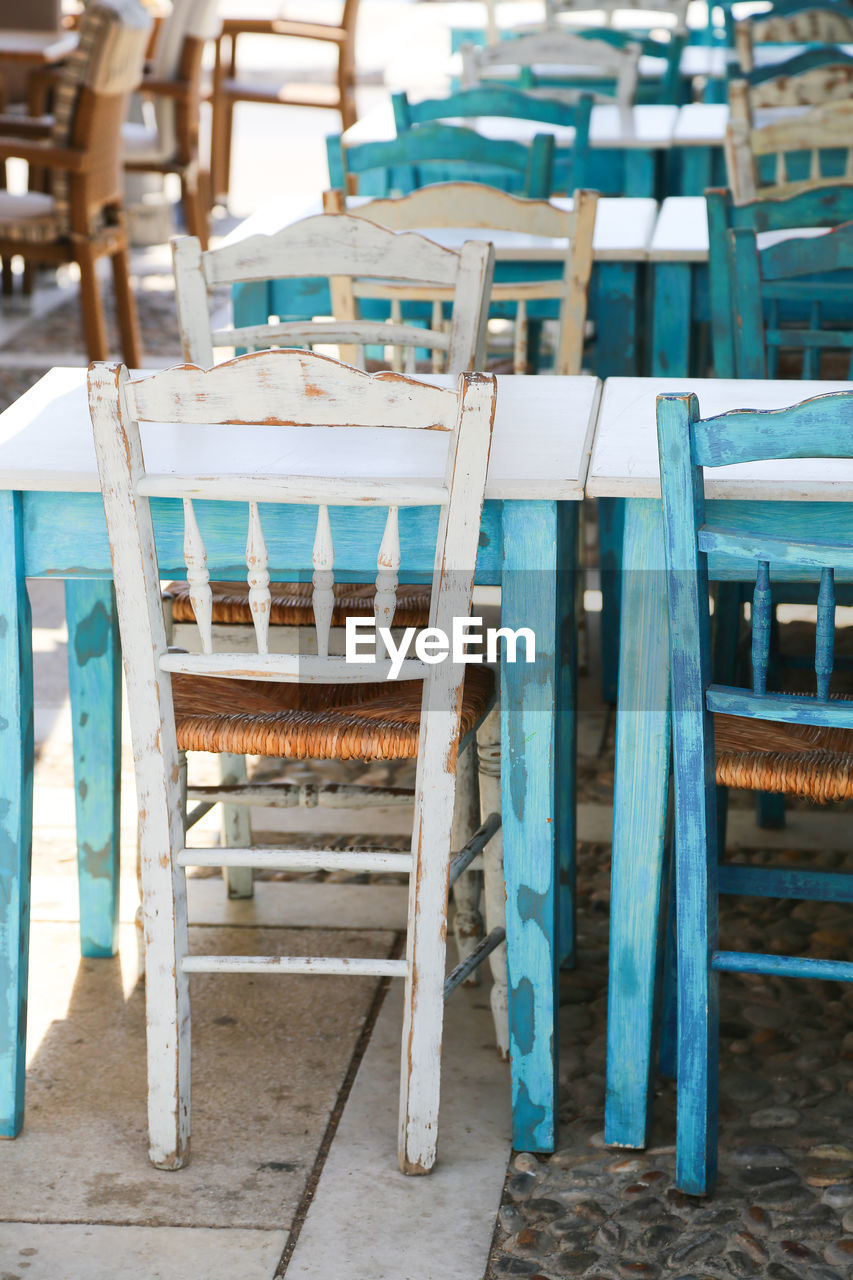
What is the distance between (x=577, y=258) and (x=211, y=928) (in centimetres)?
129

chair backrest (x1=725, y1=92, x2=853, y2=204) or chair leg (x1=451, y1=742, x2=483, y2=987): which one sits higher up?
chair backrest (x1=725, y1=92, x2=853, y2=204)

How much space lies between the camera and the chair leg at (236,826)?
267 cm

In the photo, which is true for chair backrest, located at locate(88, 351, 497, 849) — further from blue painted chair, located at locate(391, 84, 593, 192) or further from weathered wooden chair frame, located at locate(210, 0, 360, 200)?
weathered wooden chair frame, located at locate(210, 0, 360, 200)

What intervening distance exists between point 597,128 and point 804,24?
1965mm

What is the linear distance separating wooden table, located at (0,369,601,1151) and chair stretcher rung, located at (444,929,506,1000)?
77 mm

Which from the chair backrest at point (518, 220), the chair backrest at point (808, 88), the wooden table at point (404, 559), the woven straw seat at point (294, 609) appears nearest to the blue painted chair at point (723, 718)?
the wooden table at point (404, 559)

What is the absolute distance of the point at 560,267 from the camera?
127 inches

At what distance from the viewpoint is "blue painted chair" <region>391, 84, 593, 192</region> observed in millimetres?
3930

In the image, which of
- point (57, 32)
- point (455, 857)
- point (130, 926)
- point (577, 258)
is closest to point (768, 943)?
point (455, 857)

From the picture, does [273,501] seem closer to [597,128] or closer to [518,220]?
[518,220]

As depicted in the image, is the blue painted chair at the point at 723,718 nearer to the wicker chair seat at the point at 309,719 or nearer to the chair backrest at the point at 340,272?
the wicker chair seat at the point at 309,719

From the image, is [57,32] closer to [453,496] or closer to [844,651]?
[844,651]

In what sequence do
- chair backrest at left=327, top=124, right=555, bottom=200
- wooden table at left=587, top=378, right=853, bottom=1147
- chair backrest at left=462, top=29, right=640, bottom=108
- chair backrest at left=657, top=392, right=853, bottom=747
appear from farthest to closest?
1. chair backrest at left=462, top=29, right=640, bottom=108
2. chair backrest at left=327, top=124, right=555, bottom=200
3. wooden table at left=587, top=378, right=853, bottom=1147
4. chair backrest at left=657, top=392, right=853, bottom=747

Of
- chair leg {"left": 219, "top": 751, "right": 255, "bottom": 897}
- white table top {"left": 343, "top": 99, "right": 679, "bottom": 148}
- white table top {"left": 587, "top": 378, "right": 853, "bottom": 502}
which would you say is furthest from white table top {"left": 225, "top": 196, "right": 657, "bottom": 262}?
chair leg {"left": 219, "top": 751, "right": 255, "bottom": 897}
